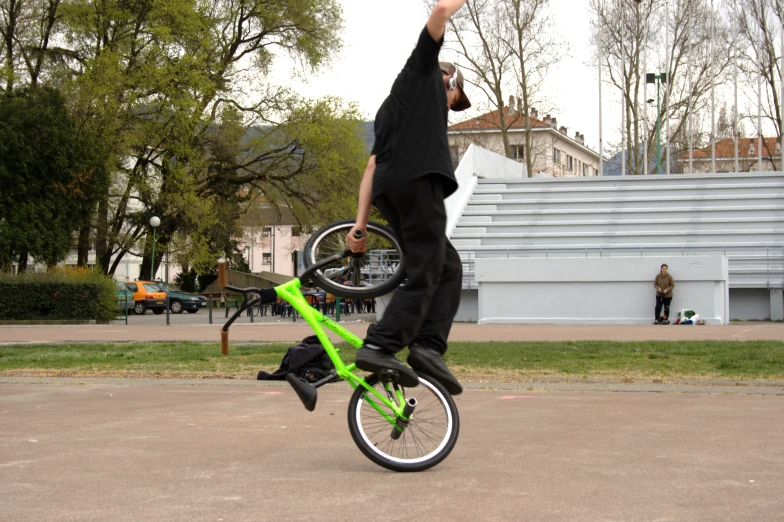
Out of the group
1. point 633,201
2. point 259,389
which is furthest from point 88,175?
point 259,389

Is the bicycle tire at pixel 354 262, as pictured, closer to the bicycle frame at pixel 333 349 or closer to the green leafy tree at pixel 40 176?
the bicycle frame at pixel 333 349

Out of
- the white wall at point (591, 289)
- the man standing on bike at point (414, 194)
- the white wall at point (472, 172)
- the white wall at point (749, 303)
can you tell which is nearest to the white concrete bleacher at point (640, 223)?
the white wall at point (749, 303)

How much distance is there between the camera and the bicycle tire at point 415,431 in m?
4.73

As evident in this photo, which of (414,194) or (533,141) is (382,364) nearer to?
(414,194)

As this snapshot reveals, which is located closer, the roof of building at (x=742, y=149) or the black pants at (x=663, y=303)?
the black pants at (x=663, y=303)

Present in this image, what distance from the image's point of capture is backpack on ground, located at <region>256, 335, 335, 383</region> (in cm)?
570

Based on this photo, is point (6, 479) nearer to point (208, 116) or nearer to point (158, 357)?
point (158, 357)

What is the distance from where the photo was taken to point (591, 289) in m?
23.2

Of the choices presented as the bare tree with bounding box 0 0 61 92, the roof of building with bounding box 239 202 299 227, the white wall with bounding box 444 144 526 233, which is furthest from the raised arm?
the roof of building with bounding box 239 202 299 227

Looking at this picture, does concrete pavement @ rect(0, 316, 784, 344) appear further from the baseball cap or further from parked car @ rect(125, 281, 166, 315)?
parked car @ rect(125, 281, 166, 315)

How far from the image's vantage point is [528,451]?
5258 millimetres

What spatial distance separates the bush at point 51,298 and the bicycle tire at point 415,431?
2504 cm

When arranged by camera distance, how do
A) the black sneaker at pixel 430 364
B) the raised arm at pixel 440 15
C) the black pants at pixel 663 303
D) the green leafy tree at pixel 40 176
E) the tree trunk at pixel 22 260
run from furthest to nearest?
the tree trunk at pixel 22 260, the green leafy tree at pixel 40 176, the black pants at pixel 663 303, the black sneaker at pixel 430 364, the raised arm at pixel 440 15

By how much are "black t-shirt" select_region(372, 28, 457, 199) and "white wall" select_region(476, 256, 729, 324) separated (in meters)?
18.8
